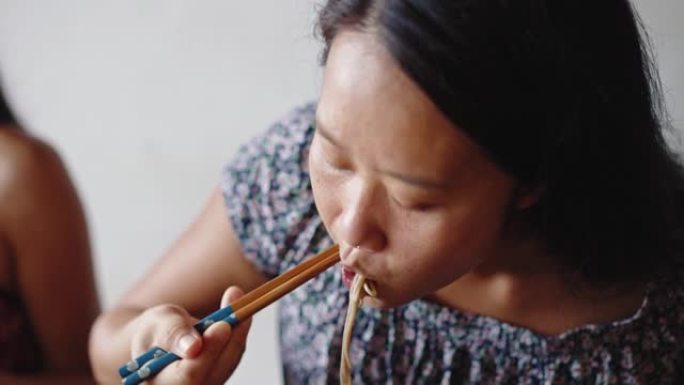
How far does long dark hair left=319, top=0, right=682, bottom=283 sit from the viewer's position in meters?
0.66

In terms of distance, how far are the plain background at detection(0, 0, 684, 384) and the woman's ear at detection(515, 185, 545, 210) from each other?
0.43 metres

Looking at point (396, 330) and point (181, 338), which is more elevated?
point (181, 338)

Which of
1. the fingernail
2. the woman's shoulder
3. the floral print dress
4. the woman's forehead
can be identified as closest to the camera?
the woman's forehead

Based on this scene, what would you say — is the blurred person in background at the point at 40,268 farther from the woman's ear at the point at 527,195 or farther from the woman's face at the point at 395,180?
the woman's ear at the point at 527,195

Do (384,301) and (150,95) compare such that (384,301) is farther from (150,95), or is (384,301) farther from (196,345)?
(150,95)

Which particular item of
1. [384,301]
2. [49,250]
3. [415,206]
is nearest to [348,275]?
[384,301]

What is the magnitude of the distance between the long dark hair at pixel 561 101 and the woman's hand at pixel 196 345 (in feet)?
0.95

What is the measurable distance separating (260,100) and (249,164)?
0.71 feet

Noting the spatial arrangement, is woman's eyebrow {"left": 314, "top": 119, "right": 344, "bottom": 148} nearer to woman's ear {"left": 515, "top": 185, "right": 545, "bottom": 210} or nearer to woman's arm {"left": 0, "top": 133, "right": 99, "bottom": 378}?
woman's ear {"left": 515, "top": 185, "right": 545, "bottom": 210}

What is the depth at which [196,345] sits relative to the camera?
0.77 m

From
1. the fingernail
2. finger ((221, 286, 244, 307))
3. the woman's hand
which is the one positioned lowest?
the woman's hand

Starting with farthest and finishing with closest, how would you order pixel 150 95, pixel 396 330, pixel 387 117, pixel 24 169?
1. pixel 150 95
2. pixel 24 169
3. pixel 396 330
4. pixel 387 117

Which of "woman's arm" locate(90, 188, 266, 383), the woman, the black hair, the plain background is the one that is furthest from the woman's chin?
the black hair

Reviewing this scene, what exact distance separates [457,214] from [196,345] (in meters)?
0.27
